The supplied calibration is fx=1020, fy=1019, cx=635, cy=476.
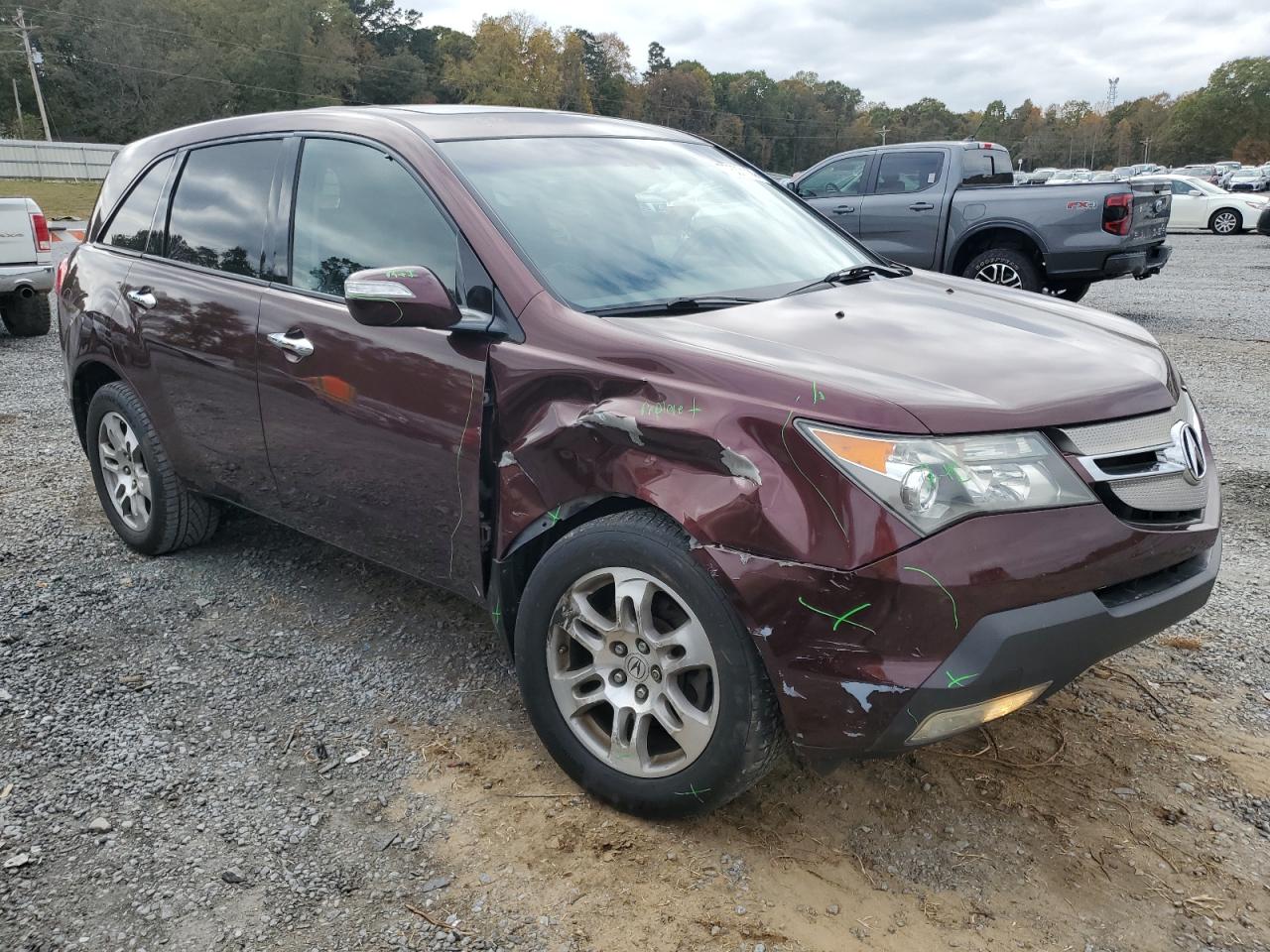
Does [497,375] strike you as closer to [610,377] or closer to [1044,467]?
[610,377]

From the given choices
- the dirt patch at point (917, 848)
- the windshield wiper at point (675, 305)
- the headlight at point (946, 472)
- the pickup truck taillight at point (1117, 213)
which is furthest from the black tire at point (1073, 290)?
the headlight at point (946, 472)

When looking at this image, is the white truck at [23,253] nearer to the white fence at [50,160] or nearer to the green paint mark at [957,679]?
the green paint mark at [957,679]

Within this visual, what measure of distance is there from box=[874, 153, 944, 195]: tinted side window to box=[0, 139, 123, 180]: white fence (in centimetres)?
4475

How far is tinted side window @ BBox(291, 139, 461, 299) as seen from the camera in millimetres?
3029

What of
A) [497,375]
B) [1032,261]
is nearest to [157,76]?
[1032,261]

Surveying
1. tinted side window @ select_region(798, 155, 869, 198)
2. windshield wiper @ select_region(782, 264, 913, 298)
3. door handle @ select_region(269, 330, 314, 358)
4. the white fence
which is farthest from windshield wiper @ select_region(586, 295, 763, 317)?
the white fence

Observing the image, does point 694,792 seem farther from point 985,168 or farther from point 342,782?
point 985,168

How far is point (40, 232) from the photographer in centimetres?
1002

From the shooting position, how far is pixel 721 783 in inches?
95.3

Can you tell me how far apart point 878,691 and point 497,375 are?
1.29 m

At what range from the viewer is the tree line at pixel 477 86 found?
73500 millimetres

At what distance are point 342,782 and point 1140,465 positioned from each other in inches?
88.9

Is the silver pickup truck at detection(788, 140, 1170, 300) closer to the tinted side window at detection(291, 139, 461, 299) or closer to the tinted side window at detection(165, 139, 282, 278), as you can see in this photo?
the tinted side window at detection(165, 139, 282, 278)

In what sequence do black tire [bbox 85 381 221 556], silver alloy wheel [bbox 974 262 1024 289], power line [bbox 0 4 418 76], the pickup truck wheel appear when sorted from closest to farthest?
black tire [bbox 85 381 221 556]
silver alloy wheel [bbox 974 262 1024 289]
the pickup truck wheel
power line [bbox 0 4 418 76]
